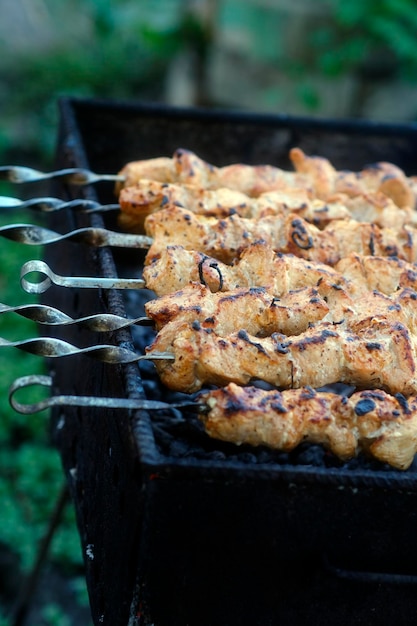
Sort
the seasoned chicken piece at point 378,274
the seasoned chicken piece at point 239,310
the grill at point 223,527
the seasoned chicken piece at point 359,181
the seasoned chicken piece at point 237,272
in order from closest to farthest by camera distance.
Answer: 1. the grill at point 223,527
2. the seasoned chicken piece at point 239,310
3. the seasoned chicken piece at point 237,272
4. the seasoned chicken piece at point 378,274
5. the seasoned chicken piece at point 359,181

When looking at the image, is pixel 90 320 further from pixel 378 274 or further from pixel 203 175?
pixel 203 175

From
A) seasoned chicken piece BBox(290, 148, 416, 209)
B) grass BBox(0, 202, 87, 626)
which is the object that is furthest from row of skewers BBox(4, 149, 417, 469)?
grass BBox(0, 202, 87, 626)

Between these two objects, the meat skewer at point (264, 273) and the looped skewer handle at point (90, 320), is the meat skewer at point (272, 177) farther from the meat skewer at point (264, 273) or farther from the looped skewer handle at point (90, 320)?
the looped skewer handle at point (90, 320)

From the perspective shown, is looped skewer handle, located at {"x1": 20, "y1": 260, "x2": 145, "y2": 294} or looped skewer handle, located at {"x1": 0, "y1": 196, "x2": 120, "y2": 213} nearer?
looped skewer handle, located at {"x1": 20, "y1": 260, "x2": 145, "y2": 294}

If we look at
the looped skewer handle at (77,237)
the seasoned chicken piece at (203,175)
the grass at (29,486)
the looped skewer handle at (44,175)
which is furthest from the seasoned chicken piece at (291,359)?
the grass at (29,486)

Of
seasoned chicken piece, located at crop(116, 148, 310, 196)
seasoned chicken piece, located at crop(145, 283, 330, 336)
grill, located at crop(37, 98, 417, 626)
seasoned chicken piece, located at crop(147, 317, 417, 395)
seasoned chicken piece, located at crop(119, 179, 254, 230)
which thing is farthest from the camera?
seasoned chicken piece, located at crop(116, 148, 310, 196)

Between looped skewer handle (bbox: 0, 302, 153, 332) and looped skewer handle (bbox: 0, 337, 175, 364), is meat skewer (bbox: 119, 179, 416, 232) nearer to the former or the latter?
looped skewer handle (bbox: 0, 302, 153, 332)

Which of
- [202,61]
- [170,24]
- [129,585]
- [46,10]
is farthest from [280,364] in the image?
[46,10]

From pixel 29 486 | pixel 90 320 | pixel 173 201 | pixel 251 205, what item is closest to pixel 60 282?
pixel 90 320
